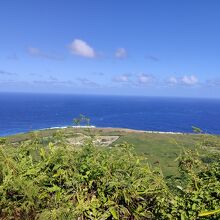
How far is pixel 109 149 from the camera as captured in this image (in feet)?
13.9

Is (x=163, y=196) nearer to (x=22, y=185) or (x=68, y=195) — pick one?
(x=68, y=195)

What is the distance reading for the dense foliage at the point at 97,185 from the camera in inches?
145

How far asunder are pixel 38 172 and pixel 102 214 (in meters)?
0.88

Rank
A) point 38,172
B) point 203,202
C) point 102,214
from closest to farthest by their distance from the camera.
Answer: point 203,202, point 102,214, point 38,172

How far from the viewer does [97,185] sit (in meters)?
3.85

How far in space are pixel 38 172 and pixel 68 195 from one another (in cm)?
47

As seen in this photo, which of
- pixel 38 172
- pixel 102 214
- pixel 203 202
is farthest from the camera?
pixel 38 172

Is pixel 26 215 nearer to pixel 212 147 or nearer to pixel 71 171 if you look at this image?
pixel 71 171

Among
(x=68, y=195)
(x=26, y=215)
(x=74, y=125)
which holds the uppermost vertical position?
(x=74, y=125)

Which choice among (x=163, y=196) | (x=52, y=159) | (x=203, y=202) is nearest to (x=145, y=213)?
(x=163, y=196)

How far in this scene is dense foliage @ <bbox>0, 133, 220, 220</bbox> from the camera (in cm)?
A: 367

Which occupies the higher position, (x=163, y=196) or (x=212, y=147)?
(x=212, y=147)

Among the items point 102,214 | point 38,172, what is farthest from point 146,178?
point 38,172

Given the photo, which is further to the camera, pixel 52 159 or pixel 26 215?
pixel 52 159
